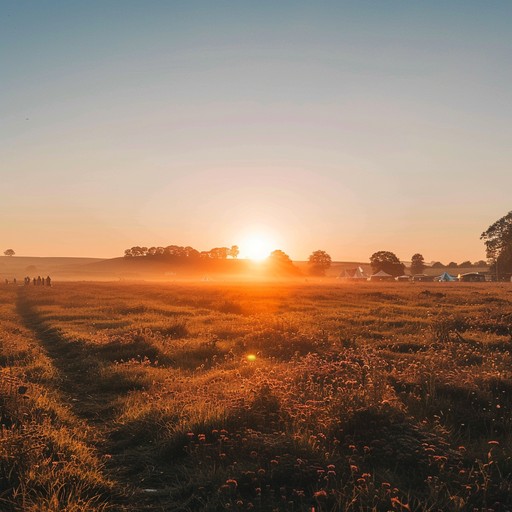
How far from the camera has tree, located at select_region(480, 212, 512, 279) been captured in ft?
344

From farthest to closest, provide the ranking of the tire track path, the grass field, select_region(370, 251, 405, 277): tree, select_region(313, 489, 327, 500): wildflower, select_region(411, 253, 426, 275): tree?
1. select_region(411, 253, 426, 275): tree
2. select_region(370, 251, 405, 277): tree
3. the tire track path
4. the grass field
5. select_region(313, 489, 327, 500): wildflower

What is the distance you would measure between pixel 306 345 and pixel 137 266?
18653 cm

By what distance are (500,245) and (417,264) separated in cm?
5723

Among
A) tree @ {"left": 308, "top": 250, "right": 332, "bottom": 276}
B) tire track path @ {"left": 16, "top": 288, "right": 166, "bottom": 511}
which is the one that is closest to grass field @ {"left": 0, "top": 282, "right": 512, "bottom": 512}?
tire track path @ {"left": 16, "top": 288, "right": 166, "bottom": 511}

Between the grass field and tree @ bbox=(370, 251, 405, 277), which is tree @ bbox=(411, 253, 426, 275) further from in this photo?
the grass field

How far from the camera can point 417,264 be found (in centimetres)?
16588

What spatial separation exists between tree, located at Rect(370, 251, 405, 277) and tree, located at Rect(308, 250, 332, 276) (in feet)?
109

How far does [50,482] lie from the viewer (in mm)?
5195

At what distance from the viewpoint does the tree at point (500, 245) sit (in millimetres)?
104750

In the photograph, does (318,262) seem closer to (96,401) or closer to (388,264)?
(388,264)

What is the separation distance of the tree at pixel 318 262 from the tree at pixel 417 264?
27997 millimetres

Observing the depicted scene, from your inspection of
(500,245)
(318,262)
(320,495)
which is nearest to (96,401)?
(320,495)

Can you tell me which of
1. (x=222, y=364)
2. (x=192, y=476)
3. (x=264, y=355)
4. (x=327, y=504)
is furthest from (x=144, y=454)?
(x=264, y=355)

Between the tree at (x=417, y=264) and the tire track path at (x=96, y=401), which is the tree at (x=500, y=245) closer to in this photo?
the tree at (x=417, y=264)
